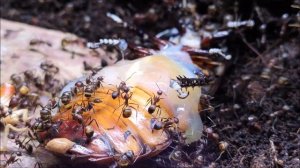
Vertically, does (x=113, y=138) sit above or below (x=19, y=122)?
above

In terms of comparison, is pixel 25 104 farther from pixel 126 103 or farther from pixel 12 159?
pixel 126 103

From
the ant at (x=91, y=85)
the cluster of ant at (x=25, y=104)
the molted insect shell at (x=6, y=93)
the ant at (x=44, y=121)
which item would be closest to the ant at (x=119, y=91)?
the ant at (x=91, y=85)

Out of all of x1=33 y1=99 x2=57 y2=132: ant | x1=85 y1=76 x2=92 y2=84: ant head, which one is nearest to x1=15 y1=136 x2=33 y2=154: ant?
x1=33 y1=99 x2=57 y2=132: ant

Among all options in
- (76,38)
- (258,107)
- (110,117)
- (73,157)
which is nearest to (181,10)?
(76,38)

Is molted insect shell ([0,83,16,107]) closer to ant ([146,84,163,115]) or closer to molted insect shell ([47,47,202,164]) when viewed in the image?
molted insect shell ([47,47,202,164])

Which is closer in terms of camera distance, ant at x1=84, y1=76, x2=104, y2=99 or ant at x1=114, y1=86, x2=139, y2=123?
ant at x1=114, y1=86, x2=139, y2=123

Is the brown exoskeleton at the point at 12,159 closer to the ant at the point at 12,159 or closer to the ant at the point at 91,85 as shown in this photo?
the ant at the point at 12,159

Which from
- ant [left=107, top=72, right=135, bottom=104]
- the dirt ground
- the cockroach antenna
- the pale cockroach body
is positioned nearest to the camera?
the pale cockroach body

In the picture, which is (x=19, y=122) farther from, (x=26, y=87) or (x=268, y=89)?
(x=268, y=89)
